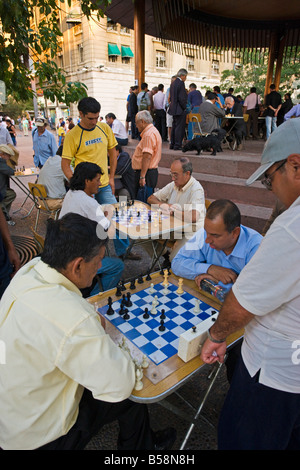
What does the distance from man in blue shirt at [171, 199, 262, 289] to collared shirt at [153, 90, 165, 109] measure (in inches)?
329

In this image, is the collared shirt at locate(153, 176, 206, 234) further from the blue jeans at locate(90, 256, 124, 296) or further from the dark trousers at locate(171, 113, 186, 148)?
the dark trousers at locate(171, 113, 186, 148)

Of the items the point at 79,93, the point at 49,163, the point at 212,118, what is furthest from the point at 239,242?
the point at 212,118

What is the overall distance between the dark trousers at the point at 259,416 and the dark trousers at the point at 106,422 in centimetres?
50

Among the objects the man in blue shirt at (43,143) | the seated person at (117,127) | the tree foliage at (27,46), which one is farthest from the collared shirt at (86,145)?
the seated person at (117,127)

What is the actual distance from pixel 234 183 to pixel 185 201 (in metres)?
2.32

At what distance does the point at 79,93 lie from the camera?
350 cm

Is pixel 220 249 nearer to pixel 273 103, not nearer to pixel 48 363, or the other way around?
pixel 48 363

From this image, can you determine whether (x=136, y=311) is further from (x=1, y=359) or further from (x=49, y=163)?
(x=49, y=163)

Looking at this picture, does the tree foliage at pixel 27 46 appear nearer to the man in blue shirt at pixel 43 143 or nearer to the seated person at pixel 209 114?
the man in blue shirt at pixel 43 143

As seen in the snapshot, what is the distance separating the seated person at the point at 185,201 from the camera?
3.42m

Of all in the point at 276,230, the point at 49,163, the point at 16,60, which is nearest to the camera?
the point at 276,230

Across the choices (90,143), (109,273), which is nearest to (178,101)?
(90,143)

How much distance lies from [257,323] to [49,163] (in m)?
5.04

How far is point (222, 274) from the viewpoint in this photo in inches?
81.0
